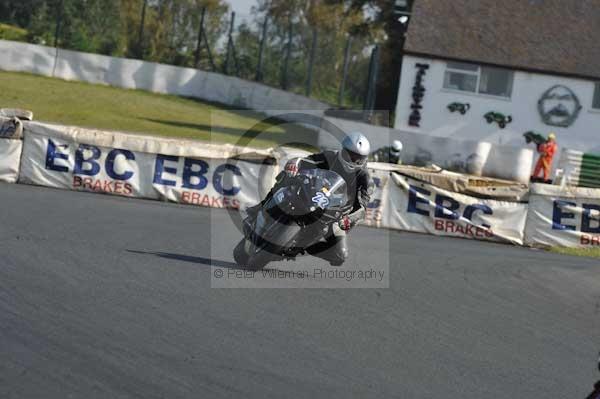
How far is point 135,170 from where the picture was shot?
1744 centimetres

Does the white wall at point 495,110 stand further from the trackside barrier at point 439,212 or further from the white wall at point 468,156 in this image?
the trackside barrier at point 439,212

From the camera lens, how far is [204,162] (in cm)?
1739

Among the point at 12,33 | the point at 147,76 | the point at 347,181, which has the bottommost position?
the point at 347,181

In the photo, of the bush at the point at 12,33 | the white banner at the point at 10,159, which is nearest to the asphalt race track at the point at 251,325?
the white banner at the point at 10,159

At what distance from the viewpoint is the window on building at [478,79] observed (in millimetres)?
36438

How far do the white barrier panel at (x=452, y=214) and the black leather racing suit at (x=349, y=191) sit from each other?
6972 millimetres

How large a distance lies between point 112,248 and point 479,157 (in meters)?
19.2

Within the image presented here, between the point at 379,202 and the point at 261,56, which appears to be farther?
the point at 261,56

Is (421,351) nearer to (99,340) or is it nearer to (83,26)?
(99,340)

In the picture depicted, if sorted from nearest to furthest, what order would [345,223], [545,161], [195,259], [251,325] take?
1. [251,325]
2. [345,223]
3. [195,259]
4. [545,161]

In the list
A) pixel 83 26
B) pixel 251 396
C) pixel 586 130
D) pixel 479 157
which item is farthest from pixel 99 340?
pixel 83 26

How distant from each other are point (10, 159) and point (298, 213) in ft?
28.6

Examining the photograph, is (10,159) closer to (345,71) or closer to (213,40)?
(345,71)

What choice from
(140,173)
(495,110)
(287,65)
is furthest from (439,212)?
(287,65)
